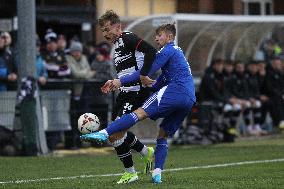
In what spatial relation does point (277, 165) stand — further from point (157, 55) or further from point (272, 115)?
point (272, 115)

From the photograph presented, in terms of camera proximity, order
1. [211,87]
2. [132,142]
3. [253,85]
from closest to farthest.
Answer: [132,142]
[211,87]
[253,85]

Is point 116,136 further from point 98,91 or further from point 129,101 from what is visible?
point 98,91

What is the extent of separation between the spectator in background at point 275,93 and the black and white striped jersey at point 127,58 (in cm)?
1277

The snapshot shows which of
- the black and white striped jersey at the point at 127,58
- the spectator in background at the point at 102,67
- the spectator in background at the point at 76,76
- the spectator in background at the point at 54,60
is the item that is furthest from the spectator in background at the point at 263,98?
the black and white striped jersey at the point at 127,58

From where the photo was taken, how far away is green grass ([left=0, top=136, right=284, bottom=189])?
39.5 ft

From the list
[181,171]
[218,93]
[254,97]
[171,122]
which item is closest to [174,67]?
[171,122]

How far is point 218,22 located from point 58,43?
4853mm

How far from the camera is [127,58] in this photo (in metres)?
12.8

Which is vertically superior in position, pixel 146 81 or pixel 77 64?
pixel 146 81

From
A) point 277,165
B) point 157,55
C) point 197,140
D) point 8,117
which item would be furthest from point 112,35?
point 197,140

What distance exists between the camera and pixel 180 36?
930 inches

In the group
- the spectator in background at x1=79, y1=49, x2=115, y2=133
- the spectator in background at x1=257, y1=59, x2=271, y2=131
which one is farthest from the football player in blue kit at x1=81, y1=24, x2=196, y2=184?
the spectator in background at x1=257, y1=59, x2=271, y2=131

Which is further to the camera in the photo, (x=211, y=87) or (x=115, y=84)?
(x=211, y=87)

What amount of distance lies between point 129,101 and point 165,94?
2.39 feet
